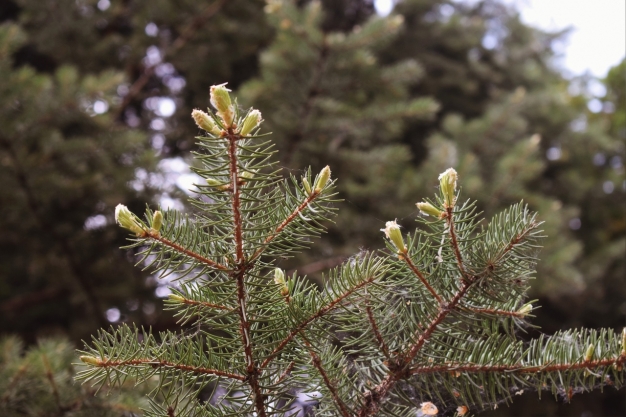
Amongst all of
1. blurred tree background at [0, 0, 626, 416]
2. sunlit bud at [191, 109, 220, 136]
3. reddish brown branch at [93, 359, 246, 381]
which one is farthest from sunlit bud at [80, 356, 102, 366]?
blurred tree background at [0, 0, 626, 416]

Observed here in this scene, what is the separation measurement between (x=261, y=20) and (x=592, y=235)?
2.33 meters

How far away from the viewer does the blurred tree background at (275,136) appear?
1.77 m

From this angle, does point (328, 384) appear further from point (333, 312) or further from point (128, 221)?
point (128, 221)

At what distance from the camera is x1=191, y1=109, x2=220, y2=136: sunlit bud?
1.44 feet

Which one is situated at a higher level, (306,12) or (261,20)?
(261,20)

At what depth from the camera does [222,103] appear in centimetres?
44

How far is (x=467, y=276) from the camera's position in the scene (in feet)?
1.69

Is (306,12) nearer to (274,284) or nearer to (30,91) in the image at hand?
(30,91)

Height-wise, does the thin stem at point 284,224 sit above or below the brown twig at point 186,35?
below

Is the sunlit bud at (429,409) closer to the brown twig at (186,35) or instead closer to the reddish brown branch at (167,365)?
the reddish brown branch at (167,365)

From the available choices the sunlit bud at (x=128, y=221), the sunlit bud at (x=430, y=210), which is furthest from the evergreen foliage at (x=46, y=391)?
the sunlit bud at (x=430, y=210)

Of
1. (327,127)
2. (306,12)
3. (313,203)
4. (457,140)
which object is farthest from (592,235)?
(313,203)

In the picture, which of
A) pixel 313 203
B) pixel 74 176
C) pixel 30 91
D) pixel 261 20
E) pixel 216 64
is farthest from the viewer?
pixel 261 20

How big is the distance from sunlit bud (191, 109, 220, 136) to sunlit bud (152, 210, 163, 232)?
0.09 m
